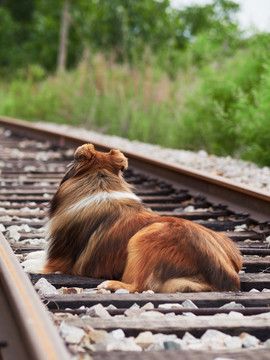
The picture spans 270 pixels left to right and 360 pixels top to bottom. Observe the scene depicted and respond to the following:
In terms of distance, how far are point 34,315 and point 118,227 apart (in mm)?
1372

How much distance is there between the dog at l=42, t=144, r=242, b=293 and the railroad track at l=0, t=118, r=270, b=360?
12 centimetres

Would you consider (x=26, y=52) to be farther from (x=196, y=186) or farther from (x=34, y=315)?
(x=34, y=315)

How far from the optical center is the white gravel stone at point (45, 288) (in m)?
3.11

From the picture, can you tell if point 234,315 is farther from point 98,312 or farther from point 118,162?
point 118,162

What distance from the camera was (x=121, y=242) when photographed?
339 centimetres

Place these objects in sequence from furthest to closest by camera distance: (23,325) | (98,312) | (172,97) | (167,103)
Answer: (172,97) < (167,103) < (98,312) < (23,325)

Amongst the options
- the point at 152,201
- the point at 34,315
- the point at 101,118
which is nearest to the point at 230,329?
the point at 34,315

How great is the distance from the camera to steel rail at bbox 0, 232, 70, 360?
71.9 inches

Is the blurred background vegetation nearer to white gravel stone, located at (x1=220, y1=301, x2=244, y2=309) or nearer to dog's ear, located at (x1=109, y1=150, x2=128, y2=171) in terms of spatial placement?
dog's ear, located at (x1=109, y1=150, x2=128, y2=171)

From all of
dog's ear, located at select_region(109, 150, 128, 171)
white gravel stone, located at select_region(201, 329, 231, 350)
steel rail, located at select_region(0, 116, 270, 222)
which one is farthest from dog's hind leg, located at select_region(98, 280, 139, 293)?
steel rail, located at select_region(0, 116, 270, 222)

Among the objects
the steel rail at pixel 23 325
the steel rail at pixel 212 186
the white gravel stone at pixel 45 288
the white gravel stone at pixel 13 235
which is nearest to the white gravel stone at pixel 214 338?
A: the steel rail at pixel 23 325

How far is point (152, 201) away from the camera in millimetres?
5816

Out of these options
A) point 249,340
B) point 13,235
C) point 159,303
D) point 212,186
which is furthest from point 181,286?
point 212,186

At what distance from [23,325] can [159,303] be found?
1.06m
